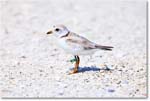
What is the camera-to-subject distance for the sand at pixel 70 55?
348cm

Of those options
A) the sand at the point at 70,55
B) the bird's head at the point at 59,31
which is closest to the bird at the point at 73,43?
the bird's head at the point at 59,31

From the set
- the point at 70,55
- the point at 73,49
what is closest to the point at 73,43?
the point at 73,49

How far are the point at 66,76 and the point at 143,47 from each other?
551 millimetres

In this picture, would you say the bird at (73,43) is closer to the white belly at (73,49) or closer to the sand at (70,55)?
the white belly at (73,49)

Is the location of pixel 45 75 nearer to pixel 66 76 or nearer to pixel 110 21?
pixel 66 76

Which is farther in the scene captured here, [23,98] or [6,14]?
[6,14]

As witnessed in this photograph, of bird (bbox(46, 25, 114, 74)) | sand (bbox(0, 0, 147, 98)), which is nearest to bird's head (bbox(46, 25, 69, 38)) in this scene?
bird (bbox(46, 25, 114, 74))

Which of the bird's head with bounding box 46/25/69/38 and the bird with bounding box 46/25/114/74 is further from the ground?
the bird's head with bounding box 46/25/69/38

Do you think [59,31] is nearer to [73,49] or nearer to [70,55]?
[73,49]

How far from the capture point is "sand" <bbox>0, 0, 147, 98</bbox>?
3477 millimetres

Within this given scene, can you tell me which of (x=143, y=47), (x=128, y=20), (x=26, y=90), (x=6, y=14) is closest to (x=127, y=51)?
(x=143, y=47)

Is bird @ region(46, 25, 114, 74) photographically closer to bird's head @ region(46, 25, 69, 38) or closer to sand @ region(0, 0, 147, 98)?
bird's head @ region(46, 25, 69, 38)

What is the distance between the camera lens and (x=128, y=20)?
13.8 ft

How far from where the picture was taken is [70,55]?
3682mm
